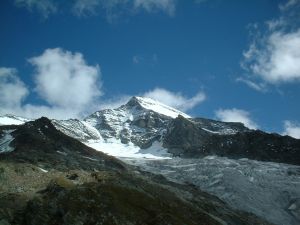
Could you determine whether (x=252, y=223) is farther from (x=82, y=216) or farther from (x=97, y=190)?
(x=82, y=216)

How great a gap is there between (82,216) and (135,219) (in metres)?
11.0

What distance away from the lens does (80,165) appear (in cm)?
19262

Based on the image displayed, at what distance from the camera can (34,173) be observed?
13600 centimetres

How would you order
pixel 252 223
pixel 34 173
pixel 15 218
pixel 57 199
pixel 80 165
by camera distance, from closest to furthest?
pixel 15 218 < pixel 57 199 < pixel 34 173 < pixel 252 223 < pixel 80 165

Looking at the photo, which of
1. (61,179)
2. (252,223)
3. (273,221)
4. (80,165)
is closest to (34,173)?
(61,179)

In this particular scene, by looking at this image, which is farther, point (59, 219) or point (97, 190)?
point (97, 190)

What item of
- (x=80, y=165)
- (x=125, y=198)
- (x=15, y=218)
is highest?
(x=80, y=165)

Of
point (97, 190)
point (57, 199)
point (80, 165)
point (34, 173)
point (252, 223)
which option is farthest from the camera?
point (80, 165)

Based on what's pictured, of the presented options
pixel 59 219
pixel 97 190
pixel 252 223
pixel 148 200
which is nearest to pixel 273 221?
pixel 252 223

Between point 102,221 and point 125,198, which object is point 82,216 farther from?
point 125,198

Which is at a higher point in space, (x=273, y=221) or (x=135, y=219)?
(x=273, y=221)

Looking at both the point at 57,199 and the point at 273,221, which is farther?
the point at 273,221

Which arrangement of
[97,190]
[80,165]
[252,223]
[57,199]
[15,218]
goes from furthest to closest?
[80,165] < [252,223] < [97,190] < [57,199] < [15,218]

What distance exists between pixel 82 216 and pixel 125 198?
669 inches
